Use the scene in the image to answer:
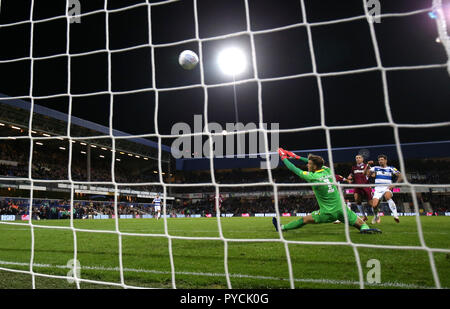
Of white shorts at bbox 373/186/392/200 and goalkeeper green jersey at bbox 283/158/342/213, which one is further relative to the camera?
white shorts at bbox 373/186/392/200

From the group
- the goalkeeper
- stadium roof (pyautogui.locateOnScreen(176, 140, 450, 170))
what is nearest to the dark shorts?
the goalkeeper

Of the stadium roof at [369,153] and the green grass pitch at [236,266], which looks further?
the stadium roof at [369,153]

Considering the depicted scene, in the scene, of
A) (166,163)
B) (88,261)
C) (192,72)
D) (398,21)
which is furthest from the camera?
(166,163)

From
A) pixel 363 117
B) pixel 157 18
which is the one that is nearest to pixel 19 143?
pixel 157 18

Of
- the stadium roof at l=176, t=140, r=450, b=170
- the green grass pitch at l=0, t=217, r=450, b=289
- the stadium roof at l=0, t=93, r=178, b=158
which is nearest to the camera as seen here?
the green grass pitch at l=0, t=217, r=450, b=289

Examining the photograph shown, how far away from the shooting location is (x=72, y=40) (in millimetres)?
11742

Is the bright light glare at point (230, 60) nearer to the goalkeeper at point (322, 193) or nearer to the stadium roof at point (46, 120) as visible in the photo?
the stadium roof at point (46, 120)

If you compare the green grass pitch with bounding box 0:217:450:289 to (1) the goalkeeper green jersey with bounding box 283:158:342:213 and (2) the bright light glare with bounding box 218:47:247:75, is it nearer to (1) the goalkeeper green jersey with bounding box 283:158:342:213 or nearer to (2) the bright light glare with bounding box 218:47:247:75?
(1) the goalkeeper green jersey with bounding box 283:158:342:213

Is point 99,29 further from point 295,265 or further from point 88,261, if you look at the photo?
point 295,265

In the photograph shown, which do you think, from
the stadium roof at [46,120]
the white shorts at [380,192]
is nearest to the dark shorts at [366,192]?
the white shorts at [380,192]

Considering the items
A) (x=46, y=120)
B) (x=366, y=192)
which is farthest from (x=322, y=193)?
(x=46, y=120)

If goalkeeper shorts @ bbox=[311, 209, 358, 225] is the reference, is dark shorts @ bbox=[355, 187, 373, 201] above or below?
above

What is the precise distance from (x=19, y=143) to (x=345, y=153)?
32.5 meters
